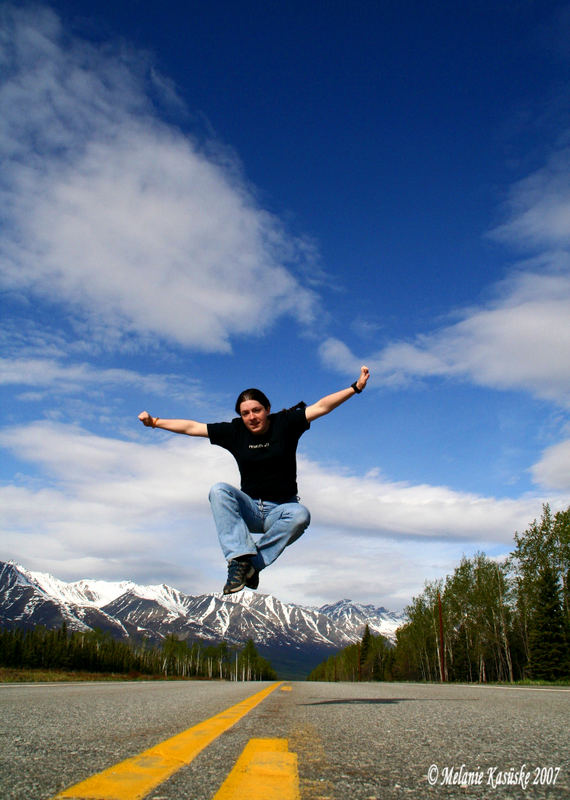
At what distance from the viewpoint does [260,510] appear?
5.69 m

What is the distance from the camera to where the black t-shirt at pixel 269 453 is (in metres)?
5.72

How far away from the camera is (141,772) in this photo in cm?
203

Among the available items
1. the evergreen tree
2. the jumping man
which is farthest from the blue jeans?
the evergreen tree

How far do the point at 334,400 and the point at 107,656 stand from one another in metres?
99.9

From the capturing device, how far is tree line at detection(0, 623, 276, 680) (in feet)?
264

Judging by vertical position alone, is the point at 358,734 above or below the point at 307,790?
below

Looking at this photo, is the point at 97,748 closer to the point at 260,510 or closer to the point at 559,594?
the point at 260,510

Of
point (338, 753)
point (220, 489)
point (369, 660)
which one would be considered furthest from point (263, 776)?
point (369, 660)

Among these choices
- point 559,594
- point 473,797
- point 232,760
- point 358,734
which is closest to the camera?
point 473,797

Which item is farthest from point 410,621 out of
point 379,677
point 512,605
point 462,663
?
point 379,677

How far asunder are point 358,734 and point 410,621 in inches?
2674

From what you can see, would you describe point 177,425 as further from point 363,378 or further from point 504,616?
point 504,616

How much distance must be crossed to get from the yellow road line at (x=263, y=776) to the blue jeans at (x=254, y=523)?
2717mm

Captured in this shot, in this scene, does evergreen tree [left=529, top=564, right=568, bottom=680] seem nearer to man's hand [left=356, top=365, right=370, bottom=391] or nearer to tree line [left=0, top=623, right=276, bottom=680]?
man's hand [left=356, top=365, right=370, bottom=391]
